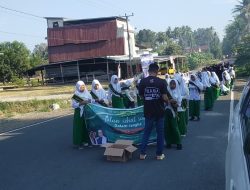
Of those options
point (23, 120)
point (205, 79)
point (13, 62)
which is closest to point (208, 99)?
point (205, 79)

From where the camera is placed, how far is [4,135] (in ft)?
50.0

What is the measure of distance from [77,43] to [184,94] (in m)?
52.1

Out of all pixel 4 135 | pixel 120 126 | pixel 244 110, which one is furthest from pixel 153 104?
pixel 4 135

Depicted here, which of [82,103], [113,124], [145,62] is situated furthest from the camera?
[145,62]

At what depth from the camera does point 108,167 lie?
877cm

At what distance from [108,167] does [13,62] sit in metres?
65.9

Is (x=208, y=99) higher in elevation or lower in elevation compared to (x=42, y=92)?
higher

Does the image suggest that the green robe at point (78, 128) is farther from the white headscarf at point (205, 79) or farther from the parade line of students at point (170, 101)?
the white headscarf at point (205, 79)

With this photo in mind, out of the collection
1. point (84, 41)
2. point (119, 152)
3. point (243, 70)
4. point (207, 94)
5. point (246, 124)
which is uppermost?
point (84, 41)

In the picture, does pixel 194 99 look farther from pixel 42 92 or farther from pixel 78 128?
pixel 42 92

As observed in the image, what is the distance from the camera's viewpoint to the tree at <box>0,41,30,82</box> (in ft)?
233

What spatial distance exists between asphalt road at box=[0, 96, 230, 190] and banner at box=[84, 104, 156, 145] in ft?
1.22

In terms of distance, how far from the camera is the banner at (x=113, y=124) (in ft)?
34.7

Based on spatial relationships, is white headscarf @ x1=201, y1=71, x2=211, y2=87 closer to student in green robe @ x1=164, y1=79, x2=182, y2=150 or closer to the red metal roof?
student in green robe @ x1=164, y1=79, x2=182, y2=150
